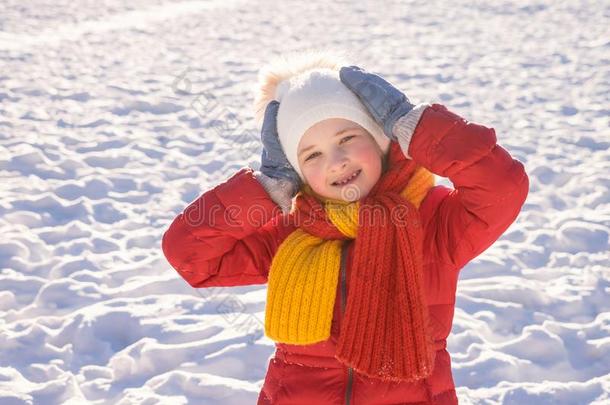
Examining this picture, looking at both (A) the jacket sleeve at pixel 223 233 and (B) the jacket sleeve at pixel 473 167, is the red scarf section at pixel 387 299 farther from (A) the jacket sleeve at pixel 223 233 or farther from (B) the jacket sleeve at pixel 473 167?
(A) the jacket sleeve at pixel 223 233

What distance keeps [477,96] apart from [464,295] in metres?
4.11

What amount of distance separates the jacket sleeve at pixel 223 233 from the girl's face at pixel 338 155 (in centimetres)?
17

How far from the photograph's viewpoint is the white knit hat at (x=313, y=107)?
85.7 inches

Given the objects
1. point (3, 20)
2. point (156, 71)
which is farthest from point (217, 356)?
point (3, 20)

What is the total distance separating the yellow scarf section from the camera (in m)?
2.15

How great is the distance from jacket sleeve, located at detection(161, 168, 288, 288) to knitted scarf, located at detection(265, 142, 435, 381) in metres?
0.13

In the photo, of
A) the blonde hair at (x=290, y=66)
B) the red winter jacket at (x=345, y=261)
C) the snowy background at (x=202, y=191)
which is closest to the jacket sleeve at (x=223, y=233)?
the red winter jacket at (x=345, y=261)

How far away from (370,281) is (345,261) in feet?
0.44

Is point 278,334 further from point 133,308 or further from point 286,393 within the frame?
point 133,308

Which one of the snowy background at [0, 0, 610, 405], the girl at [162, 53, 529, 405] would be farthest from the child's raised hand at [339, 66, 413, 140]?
the snowy background at [0, 0, 610, 405]

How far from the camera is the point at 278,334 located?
7.18 ft

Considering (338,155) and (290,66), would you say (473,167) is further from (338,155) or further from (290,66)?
(290,66)

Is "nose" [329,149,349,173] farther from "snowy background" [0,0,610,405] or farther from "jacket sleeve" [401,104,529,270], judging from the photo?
"snowy background" [0,0,610,405]

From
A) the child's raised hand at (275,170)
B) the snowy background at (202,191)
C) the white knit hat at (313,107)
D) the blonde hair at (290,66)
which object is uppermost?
the blonde hair at (290,66)
